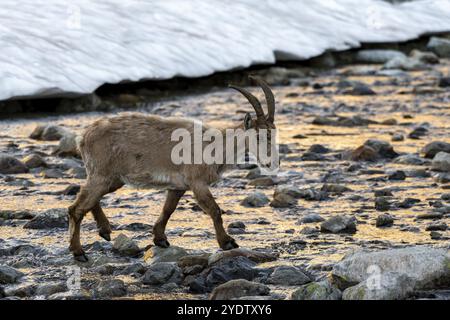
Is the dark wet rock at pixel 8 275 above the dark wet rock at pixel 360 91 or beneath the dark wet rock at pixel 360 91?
beneath

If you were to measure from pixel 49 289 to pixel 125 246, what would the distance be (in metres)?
1.33

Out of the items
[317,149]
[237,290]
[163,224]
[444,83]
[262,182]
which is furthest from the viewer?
[444,83]

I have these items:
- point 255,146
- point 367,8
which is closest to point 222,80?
point 367,8

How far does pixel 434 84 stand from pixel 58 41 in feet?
26.0

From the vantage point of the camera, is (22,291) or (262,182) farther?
(262,182)

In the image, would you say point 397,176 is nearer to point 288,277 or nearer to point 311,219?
point 311,219

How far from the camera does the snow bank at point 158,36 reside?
17578 mm

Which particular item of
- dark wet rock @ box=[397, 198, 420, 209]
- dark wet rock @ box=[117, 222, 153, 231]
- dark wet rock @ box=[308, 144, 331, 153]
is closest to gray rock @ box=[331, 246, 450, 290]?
dark wet rock @ box=[117, 222, 153, 231]

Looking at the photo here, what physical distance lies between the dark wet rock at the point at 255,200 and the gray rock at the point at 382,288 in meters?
3.81

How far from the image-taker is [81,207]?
902 centimetres

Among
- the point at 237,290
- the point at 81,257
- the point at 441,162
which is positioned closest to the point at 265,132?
the point at 81,257

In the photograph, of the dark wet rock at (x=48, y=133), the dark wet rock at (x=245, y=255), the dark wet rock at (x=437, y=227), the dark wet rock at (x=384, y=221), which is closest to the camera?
the dark wet rock at (x=245, y=255)

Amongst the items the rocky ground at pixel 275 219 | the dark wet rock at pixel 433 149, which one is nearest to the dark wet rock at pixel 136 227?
the rocky ground at pixel 275 219

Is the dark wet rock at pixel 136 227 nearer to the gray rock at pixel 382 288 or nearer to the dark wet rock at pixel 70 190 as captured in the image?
the dark wet rock at pixel 70 190
